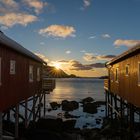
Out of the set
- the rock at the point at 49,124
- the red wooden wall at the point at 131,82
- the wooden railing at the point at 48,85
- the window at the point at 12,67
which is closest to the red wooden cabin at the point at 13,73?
the window at the point at 12,67

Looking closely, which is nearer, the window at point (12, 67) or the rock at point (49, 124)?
the window at point (12, 67)

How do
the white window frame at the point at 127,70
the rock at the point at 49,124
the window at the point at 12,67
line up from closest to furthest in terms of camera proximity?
the window at the point at 12,67
the white window frame at the point at 127,70
the rock at the point at 49,124

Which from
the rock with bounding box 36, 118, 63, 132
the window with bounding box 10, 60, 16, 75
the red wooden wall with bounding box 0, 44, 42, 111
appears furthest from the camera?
the rock with bounding box 36, 118, 63, 132

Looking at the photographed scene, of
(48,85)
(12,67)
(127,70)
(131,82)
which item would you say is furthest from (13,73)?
(48,85)

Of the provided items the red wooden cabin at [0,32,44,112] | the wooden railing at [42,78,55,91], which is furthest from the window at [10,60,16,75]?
the wooden railing at [42,78,55,91]

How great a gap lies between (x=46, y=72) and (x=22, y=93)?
1641cm

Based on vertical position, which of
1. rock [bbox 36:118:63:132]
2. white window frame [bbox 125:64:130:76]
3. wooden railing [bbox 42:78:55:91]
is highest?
white window frame [bbox 125:64:130:76]

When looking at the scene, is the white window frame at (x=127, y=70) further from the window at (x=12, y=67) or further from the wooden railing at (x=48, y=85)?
the wooden railing at (x=48, y=85)

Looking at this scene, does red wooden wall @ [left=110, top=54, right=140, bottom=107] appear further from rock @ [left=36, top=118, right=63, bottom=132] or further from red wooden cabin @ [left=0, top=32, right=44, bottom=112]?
red wooden cabin @ [left=0, top=32, right=44, bottom=112]

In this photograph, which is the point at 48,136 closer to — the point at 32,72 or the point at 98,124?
the point at 32,72

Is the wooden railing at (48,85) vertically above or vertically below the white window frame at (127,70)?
below

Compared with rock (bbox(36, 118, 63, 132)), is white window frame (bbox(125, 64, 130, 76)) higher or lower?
higher

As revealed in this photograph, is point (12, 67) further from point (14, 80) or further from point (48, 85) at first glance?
point (48, 85)

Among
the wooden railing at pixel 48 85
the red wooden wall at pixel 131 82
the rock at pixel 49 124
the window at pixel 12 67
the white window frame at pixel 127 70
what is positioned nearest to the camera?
the red wooden wall at pixel 131 82
